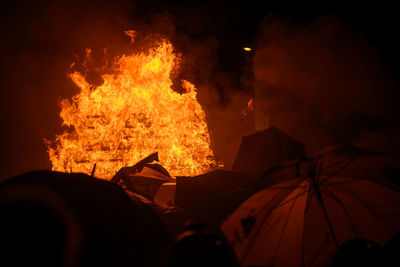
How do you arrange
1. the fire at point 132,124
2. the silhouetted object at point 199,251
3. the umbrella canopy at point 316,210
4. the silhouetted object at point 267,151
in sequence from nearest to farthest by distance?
the silhouetted object at point 199,251 < the umbrella canopy at point 316,210 < the silhouetted object at point 267,151 < the fire at point 132,124

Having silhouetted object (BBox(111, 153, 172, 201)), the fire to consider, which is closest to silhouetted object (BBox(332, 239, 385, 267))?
silhouetted object (BBox(111, 153, 172, 201))

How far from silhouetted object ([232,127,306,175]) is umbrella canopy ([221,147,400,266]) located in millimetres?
3351

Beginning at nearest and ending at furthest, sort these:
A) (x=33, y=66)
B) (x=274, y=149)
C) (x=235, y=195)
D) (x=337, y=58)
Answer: (x=235, y=195), (x=274, y=149), (x=337, y=58), (x=33, y=66)

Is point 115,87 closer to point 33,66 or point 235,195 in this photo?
point 33,66

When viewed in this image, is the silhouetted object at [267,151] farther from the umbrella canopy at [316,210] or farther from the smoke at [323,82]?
the umbrella canopy at [316,210]

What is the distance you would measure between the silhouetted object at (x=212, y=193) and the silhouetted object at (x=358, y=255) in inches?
101

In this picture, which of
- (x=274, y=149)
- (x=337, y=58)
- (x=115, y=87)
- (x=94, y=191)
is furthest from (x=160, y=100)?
(x=94, y=191)

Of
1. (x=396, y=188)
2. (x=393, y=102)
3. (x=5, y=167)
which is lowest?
(x=5, y=167)

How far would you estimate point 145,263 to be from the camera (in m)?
2.42

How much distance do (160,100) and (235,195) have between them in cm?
649

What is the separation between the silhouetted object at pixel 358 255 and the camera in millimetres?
1952

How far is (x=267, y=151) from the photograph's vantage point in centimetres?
671

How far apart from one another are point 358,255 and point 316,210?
1.18 meters

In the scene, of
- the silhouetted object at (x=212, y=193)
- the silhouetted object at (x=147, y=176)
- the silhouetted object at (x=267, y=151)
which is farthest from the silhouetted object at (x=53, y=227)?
the silhouetted object at (x=267, y=151)
